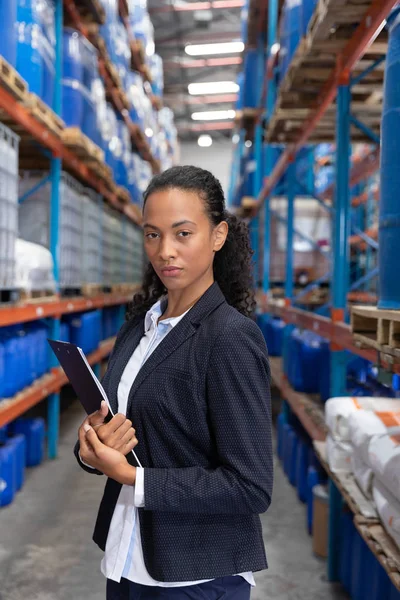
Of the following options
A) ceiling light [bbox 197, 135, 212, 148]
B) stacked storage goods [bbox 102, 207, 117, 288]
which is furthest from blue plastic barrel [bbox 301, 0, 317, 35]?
ceiling light [bbox 197, 135, 212, 148]

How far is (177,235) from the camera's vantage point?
53.9 inches

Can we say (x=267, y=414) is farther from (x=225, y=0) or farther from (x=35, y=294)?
(x=225, y=0)

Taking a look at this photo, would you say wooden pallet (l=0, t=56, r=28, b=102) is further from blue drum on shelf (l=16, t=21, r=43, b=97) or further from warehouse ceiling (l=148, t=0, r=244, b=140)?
warehouse ceiling (l=148, t=0, r=244, b=140)

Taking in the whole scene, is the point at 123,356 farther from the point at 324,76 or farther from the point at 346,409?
the point at 324,76

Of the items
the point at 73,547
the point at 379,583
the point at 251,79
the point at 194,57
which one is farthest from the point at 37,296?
the point at 194,57

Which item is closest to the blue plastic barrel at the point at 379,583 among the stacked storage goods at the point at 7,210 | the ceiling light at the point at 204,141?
the stacked storage goods at the point at 7,210

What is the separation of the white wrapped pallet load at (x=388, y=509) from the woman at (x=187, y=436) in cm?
93

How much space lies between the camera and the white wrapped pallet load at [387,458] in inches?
81.9

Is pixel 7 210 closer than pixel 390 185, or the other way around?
pixel 390 185

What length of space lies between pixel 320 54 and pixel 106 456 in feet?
10.9

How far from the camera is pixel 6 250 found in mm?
3758

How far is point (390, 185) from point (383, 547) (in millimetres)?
1320

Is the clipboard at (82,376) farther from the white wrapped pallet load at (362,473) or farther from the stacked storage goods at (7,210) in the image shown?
the stacked storage goods at (7,210)

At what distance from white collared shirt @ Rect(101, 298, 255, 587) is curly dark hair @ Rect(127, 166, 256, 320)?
243mm
